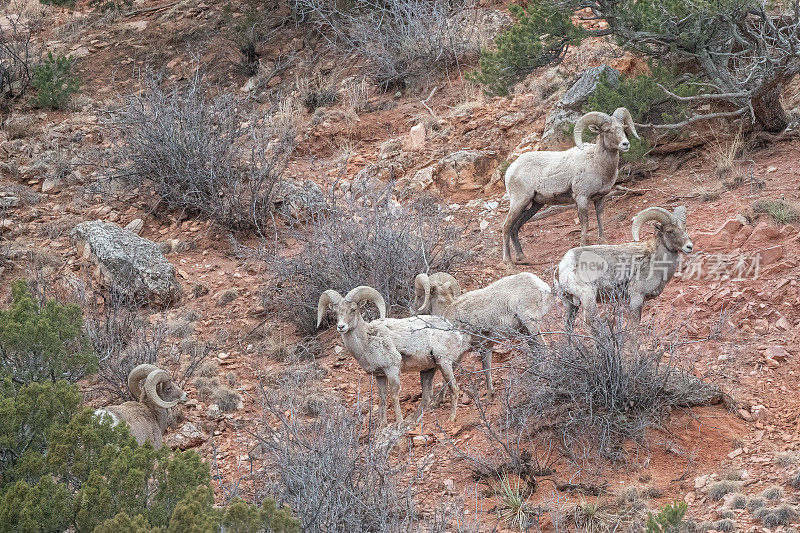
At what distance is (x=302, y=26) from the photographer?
19281 mm

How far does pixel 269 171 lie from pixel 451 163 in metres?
2.43

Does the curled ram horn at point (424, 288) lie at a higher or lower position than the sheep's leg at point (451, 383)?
higher

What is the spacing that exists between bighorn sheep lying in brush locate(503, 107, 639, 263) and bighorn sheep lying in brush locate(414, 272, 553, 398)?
91.4 inches

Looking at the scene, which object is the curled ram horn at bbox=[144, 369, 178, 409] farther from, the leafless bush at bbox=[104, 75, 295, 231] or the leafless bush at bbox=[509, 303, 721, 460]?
the leafless bush at bbox=[104, 75, 295, 231]

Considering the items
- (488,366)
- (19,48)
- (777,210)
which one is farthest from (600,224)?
(19,48)

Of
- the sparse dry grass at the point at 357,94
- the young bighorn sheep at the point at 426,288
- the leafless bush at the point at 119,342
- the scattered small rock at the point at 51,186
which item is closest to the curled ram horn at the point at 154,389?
the leafless bush at the point at 119,342

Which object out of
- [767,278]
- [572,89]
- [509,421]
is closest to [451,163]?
[572,89]

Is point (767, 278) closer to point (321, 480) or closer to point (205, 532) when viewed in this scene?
point (321, 480)

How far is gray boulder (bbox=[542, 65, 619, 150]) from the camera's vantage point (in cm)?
1262

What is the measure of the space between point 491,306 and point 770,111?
5.63 meters

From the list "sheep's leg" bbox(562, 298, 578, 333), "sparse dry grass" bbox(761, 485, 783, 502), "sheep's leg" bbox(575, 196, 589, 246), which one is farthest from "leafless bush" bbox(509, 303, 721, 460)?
"sheep's leg" bbox(575, 196, 589, 246)

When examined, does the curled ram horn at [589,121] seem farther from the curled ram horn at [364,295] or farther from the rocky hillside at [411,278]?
the curled ram horn at [364,295]

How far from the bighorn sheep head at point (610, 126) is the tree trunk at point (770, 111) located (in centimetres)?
238

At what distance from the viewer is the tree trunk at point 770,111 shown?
11.8 meters
